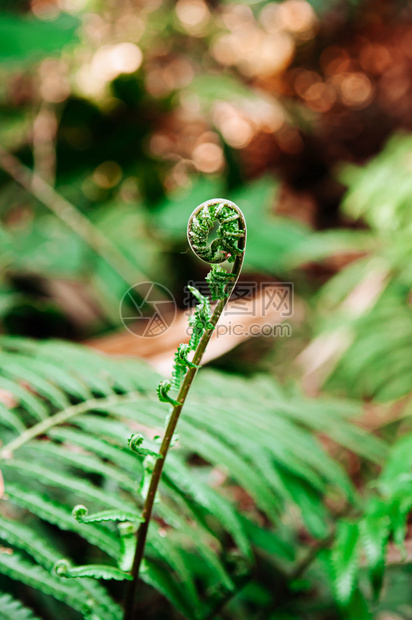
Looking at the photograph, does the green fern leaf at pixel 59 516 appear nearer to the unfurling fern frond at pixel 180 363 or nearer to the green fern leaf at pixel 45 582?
the green fern leaf at pixel 45 582

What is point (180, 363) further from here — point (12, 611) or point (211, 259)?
point (12, 611)

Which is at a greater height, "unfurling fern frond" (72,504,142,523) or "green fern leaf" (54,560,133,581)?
"unfurling fern frond" (72,504,142,523)

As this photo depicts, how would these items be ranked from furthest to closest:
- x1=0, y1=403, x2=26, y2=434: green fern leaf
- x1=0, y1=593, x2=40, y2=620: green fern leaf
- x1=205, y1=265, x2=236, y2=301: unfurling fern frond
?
x1=0, y1=403, x2=26, y2=434: green fern leaf, x1=0, y1=593, x2=40, y2=620: green fern leaf, x1=205, y1=265, x2=236, y2=301: unfurling fern frond

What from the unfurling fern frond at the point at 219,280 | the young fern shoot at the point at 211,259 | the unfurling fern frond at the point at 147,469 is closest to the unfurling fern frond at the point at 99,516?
the unfurling fern frond at the point at 147,469

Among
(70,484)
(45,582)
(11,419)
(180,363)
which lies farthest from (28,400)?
(180,363)

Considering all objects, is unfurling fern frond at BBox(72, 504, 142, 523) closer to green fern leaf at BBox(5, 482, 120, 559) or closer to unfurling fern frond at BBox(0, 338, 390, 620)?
unfurling fern frond at BBox(0, 338, 390, 620)

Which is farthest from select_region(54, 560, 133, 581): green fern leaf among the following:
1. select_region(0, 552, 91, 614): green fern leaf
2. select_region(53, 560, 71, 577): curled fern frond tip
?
select_region(0, 552, 91, 614): green fern leaf

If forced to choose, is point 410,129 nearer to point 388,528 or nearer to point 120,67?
point 120,67

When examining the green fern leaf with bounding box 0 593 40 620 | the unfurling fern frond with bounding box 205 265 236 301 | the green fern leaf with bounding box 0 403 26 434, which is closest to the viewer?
the unfurling fern frond with bounding box 205 265 236 301

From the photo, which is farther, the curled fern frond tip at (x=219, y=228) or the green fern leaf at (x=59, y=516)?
the green fern leaf at (x=59, y=516)
